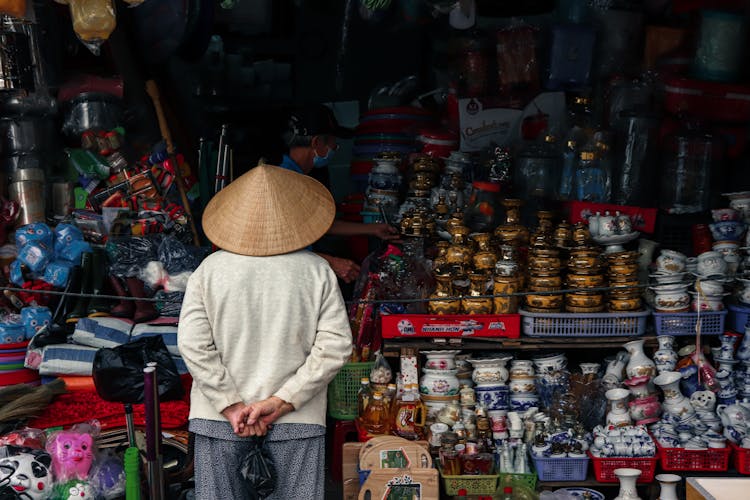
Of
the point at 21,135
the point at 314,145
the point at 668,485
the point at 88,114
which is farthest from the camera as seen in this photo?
the point at 88,114

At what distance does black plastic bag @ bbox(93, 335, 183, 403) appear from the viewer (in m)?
4.26

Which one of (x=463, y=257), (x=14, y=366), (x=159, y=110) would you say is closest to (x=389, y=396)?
(x=463, y=257)

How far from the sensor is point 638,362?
4.67m

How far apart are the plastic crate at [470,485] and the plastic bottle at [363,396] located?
0.60 m

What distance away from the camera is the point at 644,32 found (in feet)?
19.0

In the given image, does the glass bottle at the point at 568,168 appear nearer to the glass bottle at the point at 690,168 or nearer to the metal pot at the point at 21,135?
the glass bottle at the point at 690,168

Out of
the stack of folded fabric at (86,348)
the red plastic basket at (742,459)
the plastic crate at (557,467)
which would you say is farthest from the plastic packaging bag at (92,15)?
the red plastic basket at (742,459)

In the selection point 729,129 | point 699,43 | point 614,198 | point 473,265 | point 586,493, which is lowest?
point 586,493

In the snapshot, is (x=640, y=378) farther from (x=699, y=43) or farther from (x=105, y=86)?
(x=105, y=86)

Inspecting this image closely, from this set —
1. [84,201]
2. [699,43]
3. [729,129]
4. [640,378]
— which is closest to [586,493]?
[640,378]

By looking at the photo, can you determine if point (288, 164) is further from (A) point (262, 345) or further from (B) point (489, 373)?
(A) point (262, 345)

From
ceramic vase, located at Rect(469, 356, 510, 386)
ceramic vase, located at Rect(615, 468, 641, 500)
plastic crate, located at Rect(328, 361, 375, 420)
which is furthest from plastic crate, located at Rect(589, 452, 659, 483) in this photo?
plastic crate, located at Rect(328, 361, 375, 420)

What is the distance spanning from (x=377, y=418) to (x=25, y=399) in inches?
70.9

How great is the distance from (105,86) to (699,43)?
379cm
